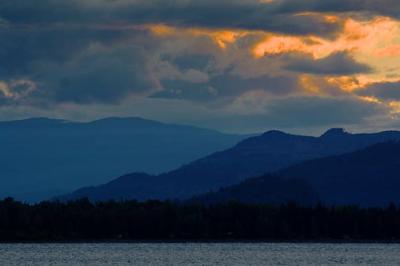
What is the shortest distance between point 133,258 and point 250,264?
1819cm

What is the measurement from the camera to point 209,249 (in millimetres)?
180375

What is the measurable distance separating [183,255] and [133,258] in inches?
425

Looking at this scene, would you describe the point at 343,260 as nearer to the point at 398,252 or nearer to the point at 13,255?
the point at 398,252

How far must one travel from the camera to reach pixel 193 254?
16600cm

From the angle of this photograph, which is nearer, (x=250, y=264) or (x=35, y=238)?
(x=250, y=264)

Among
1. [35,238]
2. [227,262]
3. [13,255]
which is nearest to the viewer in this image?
[227,262]

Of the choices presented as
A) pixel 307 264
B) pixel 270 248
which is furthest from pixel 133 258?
pixel 270 248

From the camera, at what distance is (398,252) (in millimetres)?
181375

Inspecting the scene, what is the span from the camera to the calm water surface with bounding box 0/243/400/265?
482ft

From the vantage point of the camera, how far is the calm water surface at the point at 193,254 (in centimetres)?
Result: 14677

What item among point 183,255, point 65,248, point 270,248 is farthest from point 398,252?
point 65,248

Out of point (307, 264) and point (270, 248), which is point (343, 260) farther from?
point (270, 248)

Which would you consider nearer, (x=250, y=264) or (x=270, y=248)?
(x=250, y=264)

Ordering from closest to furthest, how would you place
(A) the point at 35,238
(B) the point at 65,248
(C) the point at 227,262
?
(C) the point at 227,262 → (B) the point at 65,248 → (A) the point at 35,238
